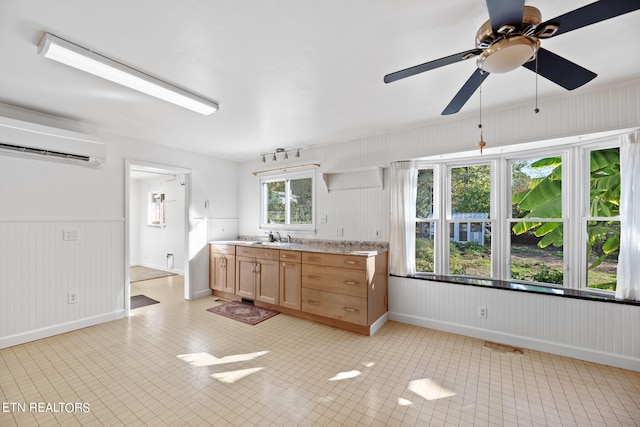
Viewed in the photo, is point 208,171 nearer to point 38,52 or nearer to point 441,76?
point 38,52

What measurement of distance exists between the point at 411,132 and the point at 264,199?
2.84 meters

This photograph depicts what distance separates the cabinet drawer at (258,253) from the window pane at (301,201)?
2.72ft

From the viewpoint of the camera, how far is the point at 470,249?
3453 mm

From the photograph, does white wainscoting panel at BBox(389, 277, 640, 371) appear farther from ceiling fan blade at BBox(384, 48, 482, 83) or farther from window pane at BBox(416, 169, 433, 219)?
ceiling fan blade at BBox(384, 48, 482, 83)

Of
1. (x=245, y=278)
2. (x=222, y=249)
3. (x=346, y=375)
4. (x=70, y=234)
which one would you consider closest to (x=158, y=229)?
(x=222, y=249)

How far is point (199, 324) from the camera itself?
3473 millimetres

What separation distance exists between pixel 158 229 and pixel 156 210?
486 millimetres

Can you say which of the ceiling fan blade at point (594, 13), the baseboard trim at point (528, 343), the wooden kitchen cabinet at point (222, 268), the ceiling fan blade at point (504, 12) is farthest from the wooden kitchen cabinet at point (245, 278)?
the ceiling fan blade at point (594, 13)

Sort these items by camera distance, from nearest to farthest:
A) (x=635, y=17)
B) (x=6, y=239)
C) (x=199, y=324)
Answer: (x=635, y=17), (x=6, y=239), (x=199, y=324)

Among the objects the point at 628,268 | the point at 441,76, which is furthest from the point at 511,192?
the point at 441,76

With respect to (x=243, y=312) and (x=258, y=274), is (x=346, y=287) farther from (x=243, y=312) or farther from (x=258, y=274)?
(x=243, y=312)

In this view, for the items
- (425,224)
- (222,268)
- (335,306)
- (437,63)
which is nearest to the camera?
(437,63)

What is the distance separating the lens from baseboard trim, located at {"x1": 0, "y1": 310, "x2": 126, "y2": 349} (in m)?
2.85

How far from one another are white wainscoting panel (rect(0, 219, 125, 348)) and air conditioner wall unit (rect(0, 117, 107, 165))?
768 mm
